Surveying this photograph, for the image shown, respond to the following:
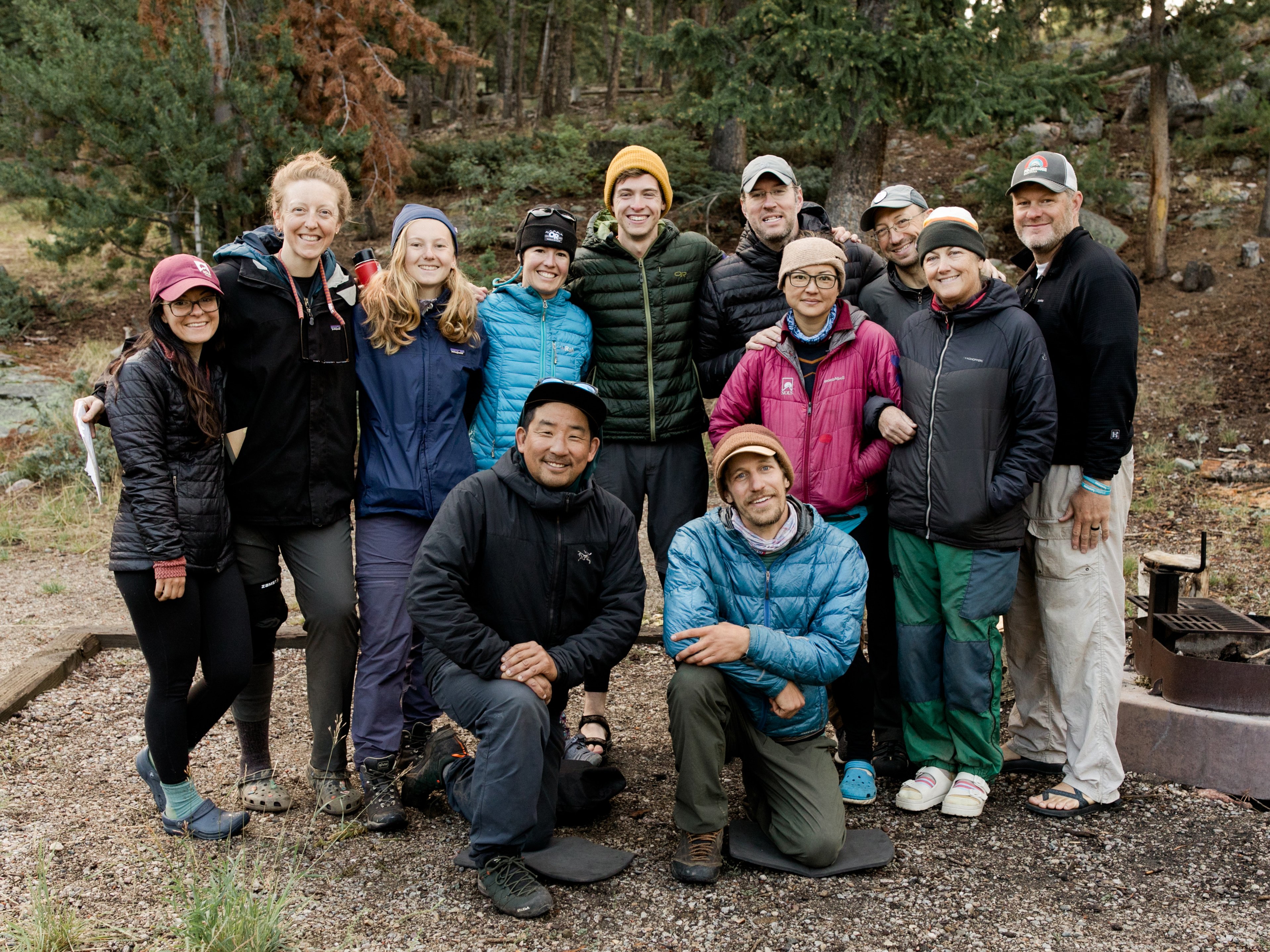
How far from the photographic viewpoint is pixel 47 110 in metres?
12.2

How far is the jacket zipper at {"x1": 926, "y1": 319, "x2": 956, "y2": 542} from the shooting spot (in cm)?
373

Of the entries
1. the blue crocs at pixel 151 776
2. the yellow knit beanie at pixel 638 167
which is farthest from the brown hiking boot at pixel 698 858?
the yellow knit beanie at pixel 638 167

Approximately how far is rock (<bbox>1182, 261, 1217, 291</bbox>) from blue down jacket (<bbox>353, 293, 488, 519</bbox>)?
12999 millimetres

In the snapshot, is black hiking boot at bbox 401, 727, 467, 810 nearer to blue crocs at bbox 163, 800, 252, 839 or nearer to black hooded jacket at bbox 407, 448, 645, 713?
black hooded jacket at bbox 407, 448, 645, 713

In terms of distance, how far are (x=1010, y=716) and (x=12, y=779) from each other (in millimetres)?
4460

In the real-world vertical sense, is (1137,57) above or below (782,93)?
above

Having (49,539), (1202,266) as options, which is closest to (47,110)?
(49,539)

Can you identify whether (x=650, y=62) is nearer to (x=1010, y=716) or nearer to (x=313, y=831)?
(x=1010, y=716)

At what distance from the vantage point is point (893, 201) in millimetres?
4102

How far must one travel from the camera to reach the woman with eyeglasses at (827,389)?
12.6 feet

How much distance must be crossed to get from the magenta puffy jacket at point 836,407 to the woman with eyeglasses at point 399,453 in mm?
1293

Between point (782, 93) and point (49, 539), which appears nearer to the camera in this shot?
point (49, 539)

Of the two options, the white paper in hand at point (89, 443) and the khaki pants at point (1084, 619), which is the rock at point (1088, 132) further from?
the white paper in hand at point (89, 443)

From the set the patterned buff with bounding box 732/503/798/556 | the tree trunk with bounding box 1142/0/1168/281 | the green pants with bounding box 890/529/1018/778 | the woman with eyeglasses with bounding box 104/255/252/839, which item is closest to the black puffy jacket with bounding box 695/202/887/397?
the patterned buff with bounding box 732/503/798/556
